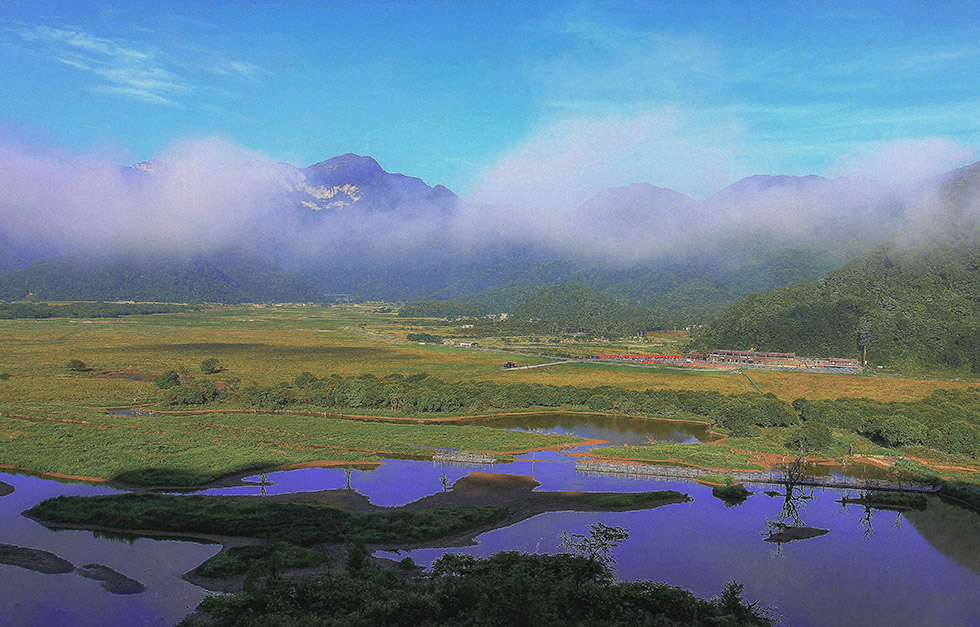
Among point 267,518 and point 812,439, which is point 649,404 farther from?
point 267,518

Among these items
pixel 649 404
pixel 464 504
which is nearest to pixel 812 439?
pixel 649 404

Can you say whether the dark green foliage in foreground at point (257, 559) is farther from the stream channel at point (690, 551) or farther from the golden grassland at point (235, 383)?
the golden grassland at point (235, 383)

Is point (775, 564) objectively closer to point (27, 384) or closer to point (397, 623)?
point (397, 623)

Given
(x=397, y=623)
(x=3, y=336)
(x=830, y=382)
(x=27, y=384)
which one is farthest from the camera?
(x=3, y=336)

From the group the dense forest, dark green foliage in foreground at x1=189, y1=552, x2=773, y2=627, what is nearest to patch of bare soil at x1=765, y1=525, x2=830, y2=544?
dark green foliage in foreground at x1=189, y1=552, x2=773, y2=627

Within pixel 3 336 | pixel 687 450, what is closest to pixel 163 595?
pixel 687 450

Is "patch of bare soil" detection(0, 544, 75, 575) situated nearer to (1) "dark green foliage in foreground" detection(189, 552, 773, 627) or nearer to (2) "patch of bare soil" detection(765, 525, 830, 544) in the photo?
(1) "dark green foliage in foreground" detection(189, 552, 773, 627)
